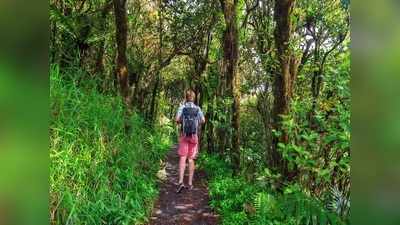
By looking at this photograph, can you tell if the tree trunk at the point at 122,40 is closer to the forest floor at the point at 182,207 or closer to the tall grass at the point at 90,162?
the tall grass at the point at 90,162

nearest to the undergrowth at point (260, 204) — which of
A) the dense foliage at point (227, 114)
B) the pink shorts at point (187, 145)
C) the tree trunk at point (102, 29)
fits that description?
the dense foliage at point (227, 114)

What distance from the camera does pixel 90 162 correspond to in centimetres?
507

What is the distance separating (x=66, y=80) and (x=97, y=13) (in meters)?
4.90

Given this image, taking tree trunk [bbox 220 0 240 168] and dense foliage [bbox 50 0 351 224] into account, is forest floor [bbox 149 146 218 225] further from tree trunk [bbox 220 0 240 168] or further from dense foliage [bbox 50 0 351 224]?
tree trunk [bbox 220 0 240 168]

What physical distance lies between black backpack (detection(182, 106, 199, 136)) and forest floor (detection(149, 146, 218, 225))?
1199 mm

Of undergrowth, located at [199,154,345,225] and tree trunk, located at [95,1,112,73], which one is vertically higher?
tree trunk, located at [95,1,112,73]

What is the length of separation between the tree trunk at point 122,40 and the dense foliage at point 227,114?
0.08 ft

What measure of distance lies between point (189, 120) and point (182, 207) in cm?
162

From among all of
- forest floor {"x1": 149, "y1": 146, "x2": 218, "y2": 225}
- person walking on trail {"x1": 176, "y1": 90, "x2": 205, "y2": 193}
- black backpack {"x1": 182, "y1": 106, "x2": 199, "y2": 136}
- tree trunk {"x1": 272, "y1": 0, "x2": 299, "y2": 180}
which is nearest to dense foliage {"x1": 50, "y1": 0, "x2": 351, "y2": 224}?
tree trunk {"x1": 272, "y1": 0, "x2": 299, "y2": 180}

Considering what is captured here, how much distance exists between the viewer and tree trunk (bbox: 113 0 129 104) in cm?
844

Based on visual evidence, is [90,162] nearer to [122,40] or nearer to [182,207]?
[182,207]
